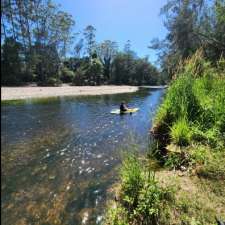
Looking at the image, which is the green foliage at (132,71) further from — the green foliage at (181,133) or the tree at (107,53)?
the green foliage at (181,133)

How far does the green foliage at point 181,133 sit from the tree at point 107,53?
215 ft

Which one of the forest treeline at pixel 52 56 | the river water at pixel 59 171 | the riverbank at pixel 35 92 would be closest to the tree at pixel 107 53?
the forest treeline at pixel 52 56

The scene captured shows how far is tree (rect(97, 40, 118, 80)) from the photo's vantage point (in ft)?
233

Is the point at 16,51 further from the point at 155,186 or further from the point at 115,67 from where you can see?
the point at 155,186

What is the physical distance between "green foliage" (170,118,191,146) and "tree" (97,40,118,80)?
65472mm

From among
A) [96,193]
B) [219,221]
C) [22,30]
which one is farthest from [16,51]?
[219,221]

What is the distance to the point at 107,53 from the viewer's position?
72875 mm

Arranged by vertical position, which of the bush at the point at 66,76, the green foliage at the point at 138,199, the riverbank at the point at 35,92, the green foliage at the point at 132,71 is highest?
the green foliage at the point at 132,71

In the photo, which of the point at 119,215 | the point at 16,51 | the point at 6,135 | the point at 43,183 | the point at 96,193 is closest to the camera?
the point at 119,215

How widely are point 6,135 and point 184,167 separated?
8.61 meters

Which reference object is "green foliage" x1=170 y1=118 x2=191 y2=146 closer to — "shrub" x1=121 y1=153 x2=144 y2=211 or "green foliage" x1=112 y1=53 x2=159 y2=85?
"shrub" x1=121 y1=153 x2=144 y2=211

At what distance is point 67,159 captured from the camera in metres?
7.73

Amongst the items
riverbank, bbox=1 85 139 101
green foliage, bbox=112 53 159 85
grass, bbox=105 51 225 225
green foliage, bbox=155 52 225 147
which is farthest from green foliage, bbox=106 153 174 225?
green foliage, bbox=112 53 159 85

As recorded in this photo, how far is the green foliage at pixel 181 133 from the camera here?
5684 millimetres
